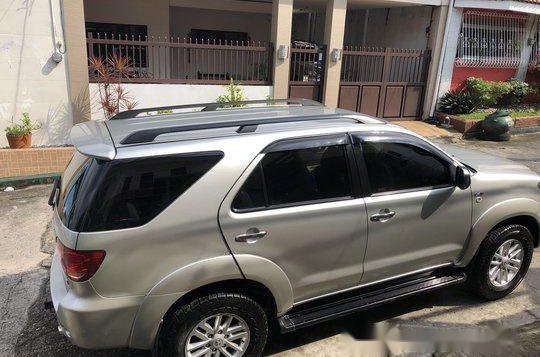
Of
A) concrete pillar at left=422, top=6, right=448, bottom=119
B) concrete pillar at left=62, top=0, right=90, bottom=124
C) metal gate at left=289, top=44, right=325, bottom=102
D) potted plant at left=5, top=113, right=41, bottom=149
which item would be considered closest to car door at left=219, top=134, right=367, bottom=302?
potted plant at left=5, top=113, right=41, bottom=149

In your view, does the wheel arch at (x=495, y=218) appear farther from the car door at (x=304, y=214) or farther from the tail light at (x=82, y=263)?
the tail light at (x=82, y=263)

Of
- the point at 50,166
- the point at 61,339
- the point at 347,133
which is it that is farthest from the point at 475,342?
the point at 50,166

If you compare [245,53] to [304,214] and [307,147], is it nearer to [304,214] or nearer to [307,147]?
[307,147]

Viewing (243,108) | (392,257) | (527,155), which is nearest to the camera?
(392,257)

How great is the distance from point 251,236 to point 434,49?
33.9 ft

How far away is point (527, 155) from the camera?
952 centimetres

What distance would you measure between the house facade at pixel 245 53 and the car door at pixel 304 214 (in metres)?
6.28

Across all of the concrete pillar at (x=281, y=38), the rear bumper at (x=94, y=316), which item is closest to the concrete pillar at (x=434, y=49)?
the concrete pillar at (x=281, y=38)

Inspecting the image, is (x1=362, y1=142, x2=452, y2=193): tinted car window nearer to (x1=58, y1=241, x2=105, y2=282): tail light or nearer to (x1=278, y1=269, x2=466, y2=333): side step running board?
(x1=278, y1=269, x2=466, y2=333): side step running board

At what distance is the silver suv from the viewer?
261 centimetres

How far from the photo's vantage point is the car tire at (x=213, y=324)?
→ 109 inches

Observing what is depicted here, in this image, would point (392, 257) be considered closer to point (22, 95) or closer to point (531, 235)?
point (531, 235)

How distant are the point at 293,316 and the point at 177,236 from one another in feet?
3.51

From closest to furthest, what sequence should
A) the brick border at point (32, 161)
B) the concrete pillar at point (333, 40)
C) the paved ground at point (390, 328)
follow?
the paved ground at point (390, 328)
the brick border at point (32, 161)
the concrete pillar at point (333, 40)
